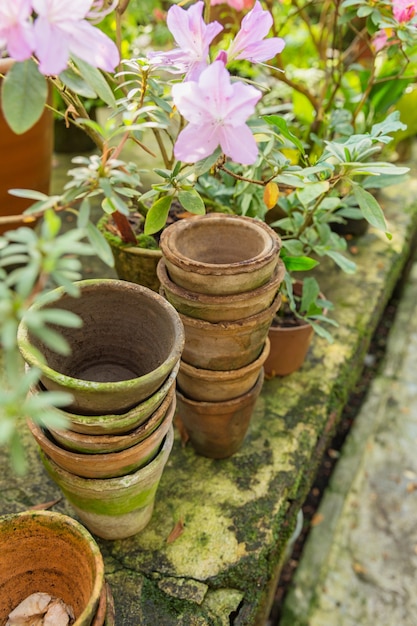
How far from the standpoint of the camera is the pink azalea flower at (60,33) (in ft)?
2.06

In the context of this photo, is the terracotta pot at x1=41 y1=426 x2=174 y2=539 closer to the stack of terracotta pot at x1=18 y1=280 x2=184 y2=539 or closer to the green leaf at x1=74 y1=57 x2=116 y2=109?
the stack of terracotta pot at x1=18 y1=280 x2=184 y2=539

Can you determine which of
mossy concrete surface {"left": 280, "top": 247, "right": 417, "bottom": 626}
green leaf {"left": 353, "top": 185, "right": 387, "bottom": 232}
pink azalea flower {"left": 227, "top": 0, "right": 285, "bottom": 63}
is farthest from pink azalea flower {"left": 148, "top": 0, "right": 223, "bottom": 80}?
mossy concrete surface {"left": 280, "top": 247, "right": 417, "bottom": 626}

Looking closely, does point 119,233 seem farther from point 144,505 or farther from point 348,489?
point 348,489

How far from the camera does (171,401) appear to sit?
3.41 feet

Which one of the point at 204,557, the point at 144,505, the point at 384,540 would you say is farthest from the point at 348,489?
the point at 144,505

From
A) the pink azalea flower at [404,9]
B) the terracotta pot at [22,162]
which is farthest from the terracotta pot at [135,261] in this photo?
the pink azalea flower at [404,9]

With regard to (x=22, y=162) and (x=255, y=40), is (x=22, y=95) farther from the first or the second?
(x=22, y=162)

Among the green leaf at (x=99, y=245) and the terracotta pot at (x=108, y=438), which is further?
the terracotta pot at (x=108, y=438)

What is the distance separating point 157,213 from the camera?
112cm

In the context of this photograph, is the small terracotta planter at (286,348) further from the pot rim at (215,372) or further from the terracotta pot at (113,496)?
the terracotta pot at (113,496)

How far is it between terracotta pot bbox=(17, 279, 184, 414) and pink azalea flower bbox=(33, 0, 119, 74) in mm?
385

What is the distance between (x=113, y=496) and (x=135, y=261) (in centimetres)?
65

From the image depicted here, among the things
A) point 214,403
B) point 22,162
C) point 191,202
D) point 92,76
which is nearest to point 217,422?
point 214,403

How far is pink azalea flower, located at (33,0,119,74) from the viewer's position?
63 centimetres
